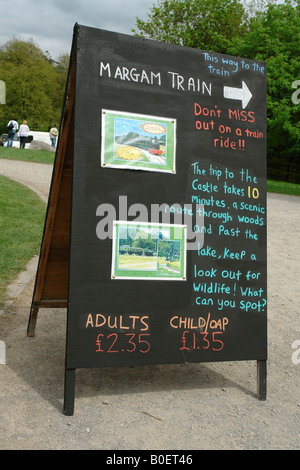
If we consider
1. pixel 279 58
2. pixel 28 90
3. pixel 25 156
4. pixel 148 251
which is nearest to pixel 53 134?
pixel 25 156

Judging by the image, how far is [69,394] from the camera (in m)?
2.94

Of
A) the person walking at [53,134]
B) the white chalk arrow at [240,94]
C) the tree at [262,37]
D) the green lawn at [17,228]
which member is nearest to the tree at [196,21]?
the tree at [262,37]

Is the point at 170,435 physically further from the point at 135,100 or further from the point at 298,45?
the point at 298,45

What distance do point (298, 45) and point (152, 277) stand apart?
29551 millimetres

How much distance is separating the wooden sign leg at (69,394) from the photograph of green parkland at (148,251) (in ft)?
2.07

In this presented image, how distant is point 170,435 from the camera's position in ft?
9.09

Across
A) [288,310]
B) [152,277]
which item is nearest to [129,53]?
[152,277]

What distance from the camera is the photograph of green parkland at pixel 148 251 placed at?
3072mm

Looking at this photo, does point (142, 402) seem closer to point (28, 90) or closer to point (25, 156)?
point (25, 156)

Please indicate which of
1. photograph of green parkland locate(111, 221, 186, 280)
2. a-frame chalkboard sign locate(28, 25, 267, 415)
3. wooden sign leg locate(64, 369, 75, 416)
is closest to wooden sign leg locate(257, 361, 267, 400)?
a-frame chalkboard sign locate(28, 25, 267, 415)

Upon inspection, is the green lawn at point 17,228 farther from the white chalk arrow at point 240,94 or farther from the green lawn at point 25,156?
the green lawn at point 25,156

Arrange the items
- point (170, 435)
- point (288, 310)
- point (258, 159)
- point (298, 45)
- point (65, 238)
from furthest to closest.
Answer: point (298, 45)
point (288, 310)
point (65, 238)
point (258, 159)
point (170, 435)

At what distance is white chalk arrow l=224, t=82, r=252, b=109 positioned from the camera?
134 inches

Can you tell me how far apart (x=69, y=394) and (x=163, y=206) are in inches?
50.3
